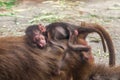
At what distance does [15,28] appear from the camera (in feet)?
26.3

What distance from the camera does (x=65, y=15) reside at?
911 cm

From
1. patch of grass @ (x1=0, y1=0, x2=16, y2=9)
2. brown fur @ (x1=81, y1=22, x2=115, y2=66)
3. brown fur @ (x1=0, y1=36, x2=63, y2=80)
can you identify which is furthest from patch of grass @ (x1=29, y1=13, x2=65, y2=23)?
brown fur @ (x1=0, y1=36, x2=63, y2=80)

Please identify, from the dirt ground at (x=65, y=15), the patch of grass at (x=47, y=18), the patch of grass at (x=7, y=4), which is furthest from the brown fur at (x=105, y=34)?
the patch of grass at (x=7, y=4)

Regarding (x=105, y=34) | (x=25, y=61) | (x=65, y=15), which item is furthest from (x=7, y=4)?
(x=25, y=61)

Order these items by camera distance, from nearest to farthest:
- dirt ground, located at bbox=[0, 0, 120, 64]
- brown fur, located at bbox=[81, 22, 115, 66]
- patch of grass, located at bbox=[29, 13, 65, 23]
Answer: brown fur, located at bbox=[81, 22, 115, 66]
dirt ground, located at bbox=[0, 0, 120, 64]
patch of grass, located at bbox=[29, 13, 65, 23]

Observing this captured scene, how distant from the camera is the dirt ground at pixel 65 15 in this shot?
25.5 feet

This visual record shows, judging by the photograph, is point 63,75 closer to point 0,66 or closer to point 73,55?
point 73,55

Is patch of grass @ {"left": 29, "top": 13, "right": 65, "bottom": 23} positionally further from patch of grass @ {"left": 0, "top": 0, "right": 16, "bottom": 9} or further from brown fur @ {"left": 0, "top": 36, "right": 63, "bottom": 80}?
brown fur @ {"left": 0, "top": 36, "right": 63, "bottom": 80}

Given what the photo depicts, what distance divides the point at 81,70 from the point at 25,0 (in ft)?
24.5

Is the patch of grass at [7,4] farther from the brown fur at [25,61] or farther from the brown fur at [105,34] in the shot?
the brown fur at [25,61]

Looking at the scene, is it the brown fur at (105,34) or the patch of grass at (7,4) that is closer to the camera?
the brown fur at (105,34)

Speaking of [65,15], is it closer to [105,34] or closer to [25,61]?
[105,34]

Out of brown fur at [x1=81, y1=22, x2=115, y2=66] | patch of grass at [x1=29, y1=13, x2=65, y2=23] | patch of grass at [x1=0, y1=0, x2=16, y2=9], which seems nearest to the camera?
brown fur at [x1=81, y1=22, x2=115, y2=66]

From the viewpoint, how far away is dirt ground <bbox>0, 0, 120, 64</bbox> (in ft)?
25.5
